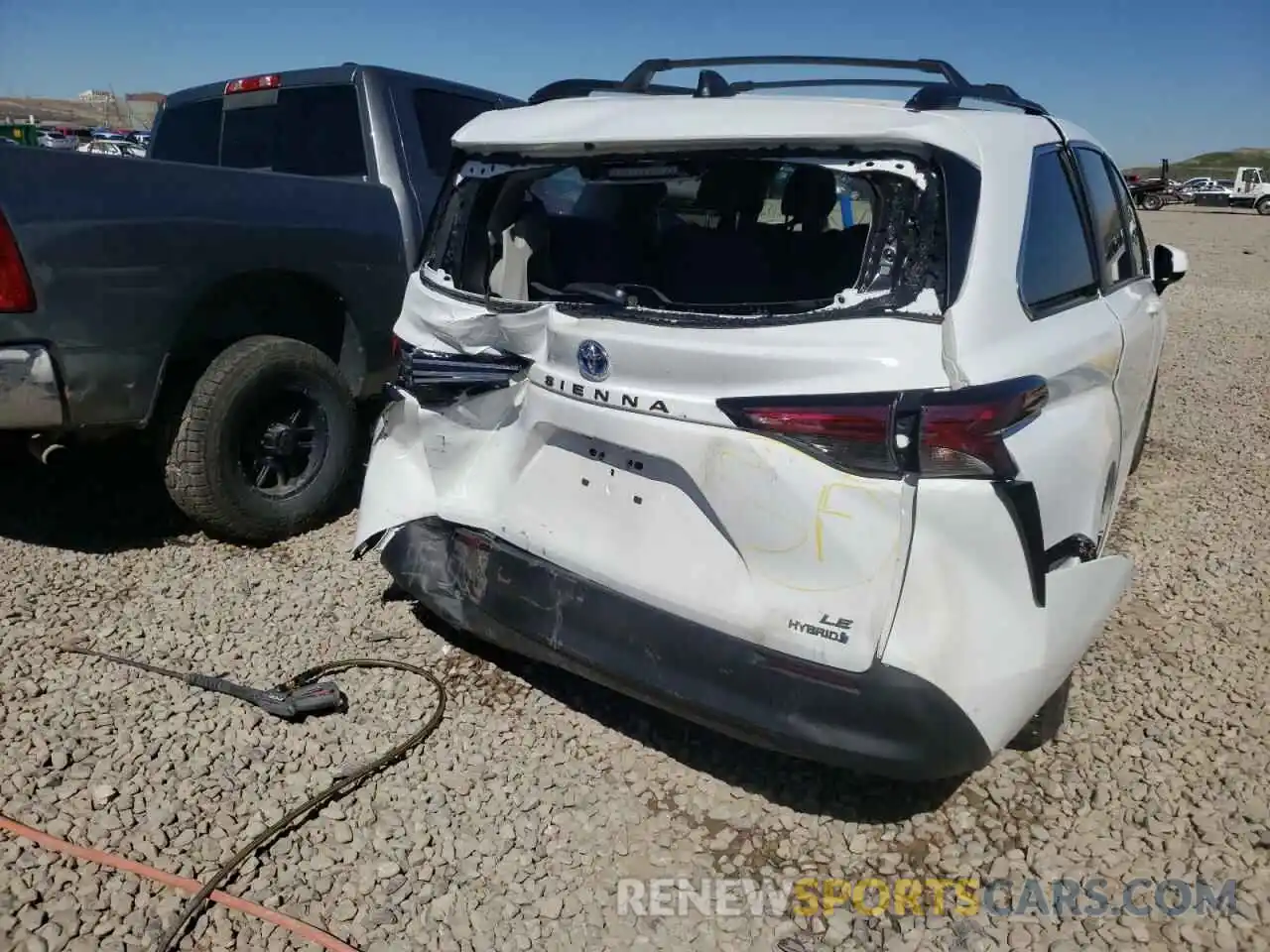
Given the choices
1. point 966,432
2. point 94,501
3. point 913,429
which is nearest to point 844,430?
point 913,429

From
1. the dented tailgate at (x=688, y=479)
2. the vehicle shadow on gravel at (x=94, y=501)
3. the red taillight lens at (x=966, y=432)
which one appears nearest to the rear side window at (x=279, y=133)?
the vehicle shadow on gravel at (x=94, y=501)

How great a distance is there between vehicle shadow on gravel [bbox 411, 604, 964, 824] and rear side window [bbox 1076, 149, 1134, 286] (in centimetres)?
181

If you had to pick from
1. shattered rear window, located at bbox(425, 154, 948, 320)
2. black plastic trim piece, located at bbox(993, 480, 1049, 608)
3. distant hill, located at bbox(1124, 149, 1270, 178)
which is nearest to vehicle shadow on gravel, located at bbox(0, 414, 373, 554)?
shattered rear window, located at bbox(425, 154, 948, 320)

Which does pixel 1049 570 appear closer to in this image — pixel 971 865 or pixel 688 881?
pixel 971 865

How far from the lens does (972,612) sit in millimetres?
2119

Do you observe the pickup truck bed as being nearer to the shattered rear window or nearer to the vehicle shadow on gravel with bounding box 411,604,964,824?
the shattered rear window

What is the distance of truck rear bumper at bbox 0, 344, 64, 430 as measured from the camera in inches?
127

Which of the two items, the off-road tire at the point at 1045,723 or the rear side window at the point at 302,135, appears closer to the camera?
the off-road tire at the point at 1045,723

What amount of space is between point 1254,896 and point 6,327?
12.5ft

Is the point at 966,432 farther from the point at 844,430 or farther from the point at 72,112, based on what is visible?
the point at 72,112

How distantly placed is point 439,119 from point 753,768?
3.53 meters

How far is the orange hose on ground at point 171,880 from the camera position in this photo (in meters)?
2.19

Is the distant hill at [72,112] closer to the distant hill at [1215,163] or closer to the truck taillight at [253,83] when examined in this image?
the truck taillight at [253,83]

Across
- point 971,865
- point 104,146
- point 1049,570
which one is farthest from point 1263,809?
point 104,146
